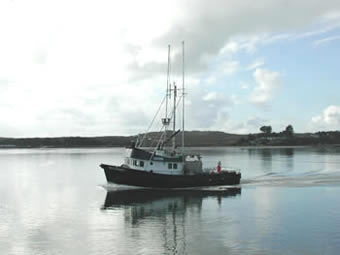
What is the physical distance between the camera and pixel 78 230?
2606 cm

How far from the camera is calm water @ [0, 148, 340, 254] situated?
22.3 meters

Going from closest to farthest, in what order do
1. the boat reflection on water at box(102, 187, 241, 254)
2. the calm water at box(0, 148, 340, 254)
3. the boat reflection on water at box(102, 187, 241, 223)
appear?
the calm water at box(0, 148, 340, 254) < the boat reflection on water at box(102, 187, 241, 254) < the boat reflection on water at box(102, 187, 241, 223)

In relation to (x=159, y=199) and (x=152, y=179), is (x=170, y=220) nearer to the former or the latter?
(x=159, y=199)

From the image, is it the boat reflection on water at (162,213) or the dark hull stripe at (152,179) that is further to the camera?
the dark hull stripe at (152,179)

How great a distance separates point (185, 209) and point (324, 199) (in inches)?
502

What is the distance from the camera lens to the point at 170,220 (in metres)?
29.8

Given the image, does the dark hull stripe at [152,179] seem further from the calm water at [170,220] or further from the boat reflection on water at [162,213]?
the calm water at [170,220]

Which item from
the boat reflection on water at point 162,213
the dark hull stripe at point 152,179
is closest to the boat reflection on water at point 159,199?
the boat reflection on water at point 162,213

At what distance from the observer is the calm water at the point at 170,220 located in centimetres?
2227

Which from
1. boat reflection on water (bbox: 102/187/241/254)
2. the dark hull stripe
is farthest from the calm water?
the dark hull stripe

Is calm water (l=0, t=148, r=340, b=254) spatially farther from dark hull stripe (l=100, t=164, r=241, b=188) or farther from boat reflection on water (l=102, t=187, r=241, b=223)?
dark hull stripe (l=100, t=164, r=241, b=188)

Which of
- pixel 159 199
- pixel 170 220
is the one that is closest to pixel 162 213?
pixel 170 220

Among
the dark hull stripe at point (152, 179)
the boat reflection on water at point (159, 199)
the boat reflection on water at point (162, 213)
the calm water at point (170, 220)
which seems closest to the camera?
the calm water at point (170, 220)

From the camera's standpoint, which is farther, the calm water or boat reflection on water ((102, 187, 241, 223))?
boat reflection on water ((102, 187, 241, 223))
